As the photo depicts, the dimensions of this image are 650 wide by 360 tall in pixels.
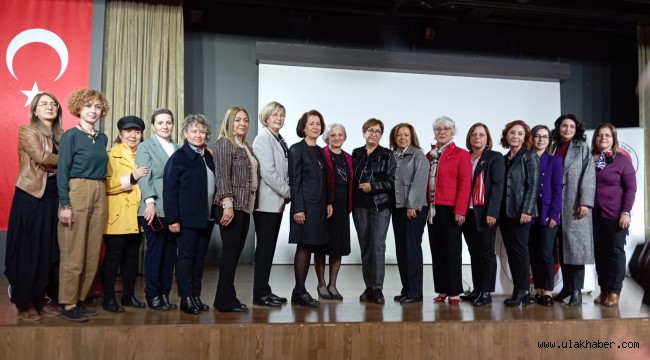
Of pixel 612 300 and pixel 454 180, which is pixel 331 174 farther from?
pixel 612 300

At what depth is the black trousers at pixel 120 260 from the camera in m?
3.17

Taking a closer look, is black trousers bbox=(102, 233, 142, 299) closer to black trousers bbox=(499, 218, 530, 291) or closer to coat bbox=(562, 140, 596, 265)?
black trousers bbox=(499, 218, 530, 291)

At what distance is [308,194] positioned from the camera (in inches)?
132

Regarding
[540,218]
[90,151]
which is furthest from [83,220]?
[540,218]

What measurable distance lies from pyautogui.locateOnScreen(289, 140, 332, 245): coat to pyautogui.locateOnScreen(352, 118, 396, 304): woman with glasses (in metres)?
0.41

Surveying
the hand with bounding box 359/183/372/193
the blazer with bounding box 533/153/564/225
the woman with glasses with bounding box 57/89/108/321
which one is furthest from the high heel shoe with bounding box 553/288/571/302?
the woman with glasses with bounding box 57/89/108/321

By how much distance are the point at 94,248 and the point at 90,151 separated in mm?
576

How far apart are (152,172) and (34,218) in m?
0.69

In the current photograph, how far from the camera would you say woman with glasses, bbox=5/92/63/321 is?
2881 millimetres

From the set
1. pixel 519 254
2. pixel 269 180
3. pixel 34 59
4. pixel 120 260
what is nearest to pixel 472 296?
pixel 519 254

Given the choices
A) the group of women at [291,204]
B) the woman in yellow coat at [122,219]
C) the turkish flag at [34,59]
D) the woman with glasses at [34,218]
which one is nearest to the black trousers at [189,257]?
the group of women at [291,204]

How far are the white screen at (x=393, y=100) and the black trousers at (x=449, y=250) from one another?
2.52m

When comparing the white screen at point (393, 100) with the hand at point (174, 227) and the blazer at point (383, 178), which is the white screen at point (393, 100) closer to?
the blazer at point (383, 178)

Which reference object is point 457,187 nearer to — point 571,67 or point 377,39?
point 377,39
